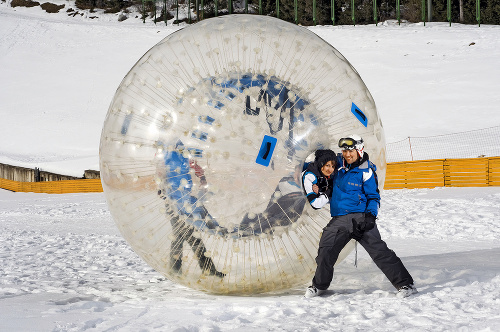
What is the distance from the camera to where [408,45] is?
38781 millimetres

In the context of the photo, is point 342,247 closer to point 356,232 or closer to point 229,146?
point 356,232

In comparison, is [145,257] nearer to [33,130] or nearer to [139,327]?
[139,327]

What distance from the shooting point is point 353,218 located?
14.8 feet

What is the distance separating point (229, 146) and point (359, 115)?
114cm

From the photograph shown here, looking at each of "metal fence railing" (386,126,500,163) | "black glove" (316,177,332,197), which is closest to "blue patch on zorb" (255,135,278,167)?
"black glove" (316,177,332,197)

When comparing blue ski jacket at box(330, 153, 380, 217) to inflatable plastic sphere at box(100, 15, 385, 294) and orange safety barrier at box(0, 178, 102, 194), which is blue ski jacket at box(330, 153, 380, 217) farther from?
orange safety barrier at box(0, 178, 102, 194)

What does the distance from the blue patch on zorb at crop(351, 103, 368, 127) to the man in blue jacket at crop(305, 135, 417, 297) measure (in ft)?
0.67

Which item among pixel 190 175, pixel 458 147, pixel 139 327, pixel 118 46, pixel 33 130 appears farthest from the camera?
pixel 118 46

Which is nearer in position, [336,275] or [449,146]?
[336,275]

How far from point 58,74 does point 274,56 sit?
146 feet

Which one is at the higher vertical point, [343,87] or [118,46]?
[118,46]

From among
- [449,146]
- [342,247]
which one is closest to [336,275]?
[342,247]

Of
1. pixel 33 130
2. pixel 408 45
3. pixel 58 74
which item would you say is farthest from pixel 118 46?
pixel 408 45

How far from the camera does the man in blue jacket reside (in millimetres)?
4477
